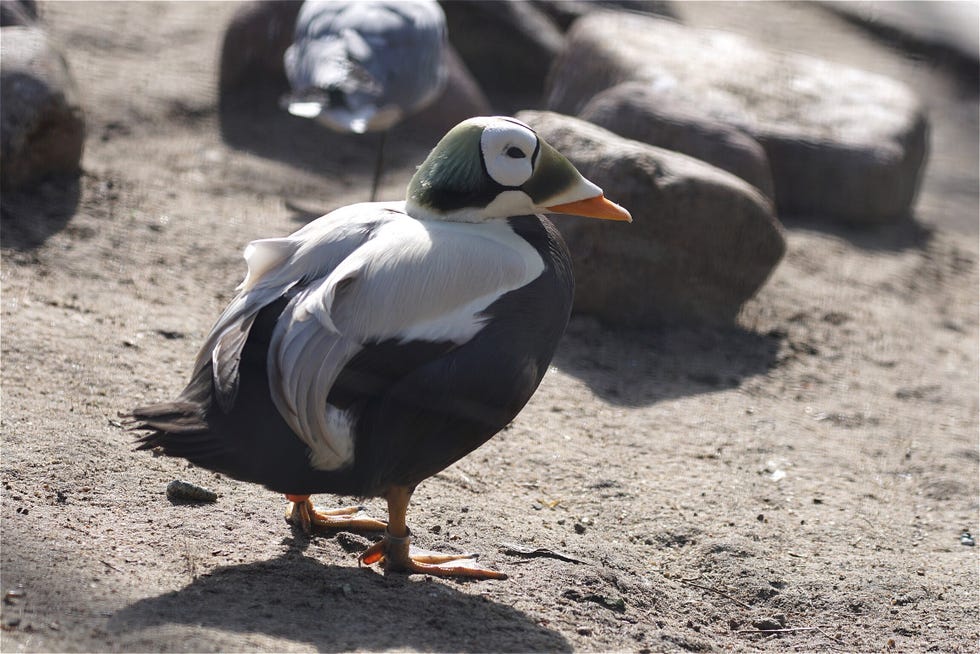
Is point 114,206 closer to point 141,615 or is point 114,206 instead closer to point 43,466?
point 43,466

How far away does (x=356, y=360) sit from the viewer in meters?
2.66

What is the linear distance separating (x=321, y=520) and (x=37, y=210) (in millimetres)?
2616

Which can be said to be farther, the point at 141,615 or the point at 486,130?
the point at 486,130

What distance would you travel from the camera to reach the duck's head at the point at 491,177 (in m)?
2.89

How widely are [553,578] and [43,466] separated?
4.92 feet

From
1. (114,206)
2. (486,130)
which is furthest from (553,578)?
(114,206)

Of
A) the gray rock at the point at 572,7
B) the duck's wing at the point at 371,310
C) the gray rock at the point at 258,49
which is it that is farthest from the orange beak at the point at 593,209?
the gray rock at the point at 572,7

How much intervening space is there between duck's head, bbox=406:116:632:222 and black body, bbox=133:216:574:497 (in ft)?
0.99

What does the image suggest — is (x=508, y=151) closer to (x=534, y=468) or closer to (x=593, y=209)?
(x=593, y=209)

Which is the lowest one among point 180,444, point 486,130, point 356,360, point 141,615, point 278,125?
point 278,125

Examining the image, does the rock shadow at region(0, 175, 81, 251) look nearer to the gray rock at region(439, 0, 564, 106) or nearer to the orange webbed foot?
the orange webbed foot

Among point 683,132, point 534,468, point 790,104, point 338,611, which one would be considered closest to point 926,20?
point 790,104

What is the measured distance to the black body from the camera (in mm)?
2639

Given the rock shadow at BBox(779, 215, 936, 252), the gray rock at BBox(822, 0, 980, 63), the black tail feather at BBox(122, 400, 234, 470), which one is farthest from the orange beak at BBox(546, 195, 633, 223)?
the gray rock at BBox(822, 0, 980, 63)
